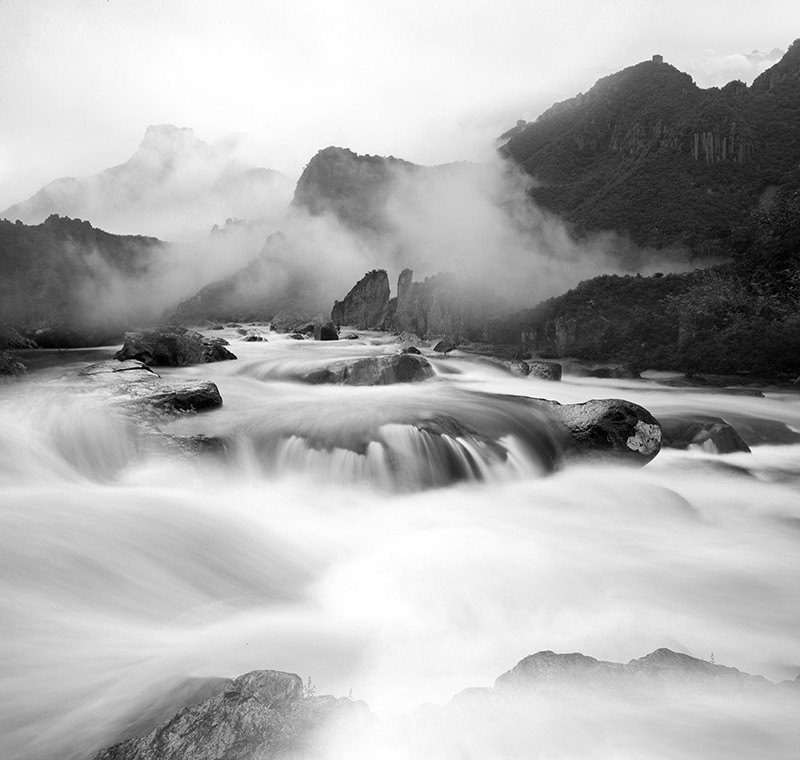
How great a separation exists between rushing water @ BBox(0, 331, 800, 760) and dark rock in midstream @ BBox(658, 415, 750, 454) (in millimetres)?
387

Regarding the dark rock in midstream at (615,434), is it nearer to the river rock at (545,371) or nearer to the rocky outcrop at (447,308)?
the river rock at (545,371)

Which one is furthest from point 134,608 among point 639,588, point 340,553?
point 639,588

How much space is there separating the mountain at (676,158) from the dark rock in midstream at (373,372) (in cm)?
3146

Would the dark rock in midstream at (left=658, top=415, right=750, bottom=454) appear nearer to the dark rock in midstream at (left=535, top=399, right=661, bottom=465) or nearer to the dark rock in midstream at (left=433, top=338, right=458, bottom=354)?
the dark rock in midstream at (left=535, top=399, right=661, bottom=465)

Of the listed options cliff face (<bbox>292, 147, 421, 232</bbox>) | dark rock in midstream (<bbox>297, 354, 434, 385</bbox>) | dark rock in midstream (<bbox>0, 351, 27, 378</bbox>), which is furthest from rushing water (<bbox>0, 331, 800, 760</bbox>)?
cliff face (<bbox>292, 147, 421, 232</bbox>)

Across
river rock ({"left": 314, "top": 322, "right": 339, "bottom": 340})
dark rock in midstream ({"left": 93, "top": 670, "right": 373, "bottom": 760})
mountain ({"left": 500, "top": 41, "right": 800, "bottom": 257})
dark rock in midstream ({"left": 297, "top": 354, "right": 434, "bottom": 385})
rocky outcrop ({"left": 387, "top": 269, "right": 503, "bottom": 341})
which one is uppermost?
mountain ({"left": 500, "top": 41, "right": 800, "bottom": 257})

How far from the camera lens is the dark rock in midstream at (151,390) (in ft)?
34.7

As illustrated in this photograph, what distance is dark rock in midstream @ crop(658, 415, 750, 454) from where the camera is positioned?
1129cm

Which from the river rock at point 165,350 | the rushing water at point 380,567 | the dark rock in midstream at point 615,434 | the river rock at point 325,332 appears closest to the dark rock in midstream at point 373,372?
the rushing water at point 380,567

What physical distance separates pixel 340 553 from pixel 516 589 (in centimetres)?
235

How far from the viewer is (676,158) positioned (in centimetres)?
7006

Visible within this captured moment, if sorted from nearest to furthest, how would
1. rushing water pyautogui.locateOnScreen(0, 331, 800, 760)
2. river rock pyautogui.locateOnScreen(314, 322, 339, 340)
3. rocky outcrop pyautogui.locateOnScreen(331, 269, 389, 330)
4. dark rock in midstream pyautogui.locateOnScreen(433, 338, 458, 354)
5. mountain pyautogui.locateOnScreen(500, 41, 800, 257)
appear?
rushing water pyautogui.locateOnScreen(0, 331, 800, 760), dark rock in midstream pyautogui.locateOnScreen(433, 338, 458, 354), river rock pyautogui.locateOnScreen(314, 322, 339, 340), mountain pyautogui.locateOnScreen(500, 41, 800, 257), rocky outcrop pyautogui.locateOnScreen(331, 269, 389, 330)

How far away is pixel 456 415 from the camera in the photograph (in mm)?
10977

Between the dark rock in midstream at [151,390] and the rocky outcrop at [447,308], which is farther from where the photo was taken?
the rocky outcrop at [447,308]
